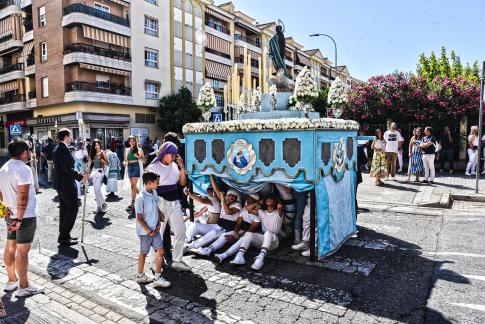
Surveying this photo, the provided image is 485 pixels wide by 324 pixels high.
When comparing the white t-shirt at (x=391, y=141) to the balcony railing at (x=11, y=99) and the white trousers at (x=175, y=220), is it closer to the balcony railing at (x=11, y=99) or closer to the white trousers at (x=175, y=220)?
the white trousers at (x=175, y=220)

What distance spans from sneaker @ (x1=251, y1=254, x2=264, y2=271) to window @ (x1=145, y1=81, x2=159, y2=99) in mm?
30434

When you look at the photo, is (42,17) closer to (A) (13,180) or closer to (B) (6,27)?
(B) (6,27)

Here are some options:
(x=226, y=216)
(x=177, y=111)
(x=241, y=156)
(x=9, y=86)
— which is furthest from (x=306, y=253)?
(x=9, y=86)

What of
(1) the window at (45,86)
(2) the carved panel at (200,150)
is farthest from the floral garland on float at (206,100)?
(1) the window at (45,86)

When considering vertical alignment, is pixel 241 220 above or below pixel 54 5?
below

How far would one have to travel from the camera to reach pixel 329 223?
5797 mm

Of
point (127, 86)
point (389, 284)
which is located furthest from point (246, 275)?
point (127, 86)

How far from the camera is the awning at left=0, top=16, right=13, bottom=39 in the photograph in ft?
115

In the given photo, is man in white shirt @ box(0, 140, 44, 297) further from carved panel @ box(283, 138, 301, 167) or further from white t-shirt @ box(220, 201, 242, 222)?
carved panel @ box(283, 138, 301, 167)

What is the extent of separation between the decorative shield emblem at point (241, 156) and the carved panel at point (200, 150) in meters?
0.67

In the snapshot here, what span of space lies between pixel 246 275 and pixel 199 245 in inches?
49.7

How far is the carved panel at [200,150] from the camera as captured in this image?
22.7 feet

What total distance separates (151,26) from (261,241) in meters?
32.6

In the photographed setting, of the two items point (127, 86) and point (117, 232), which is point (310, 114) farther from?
point (127, 86)
